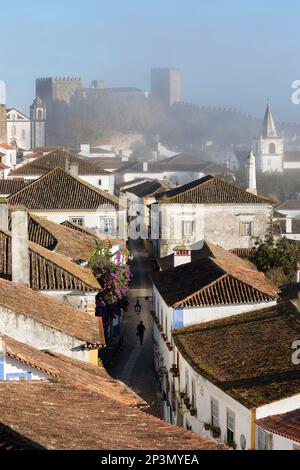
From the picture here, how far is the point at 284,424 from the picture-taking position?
52.2ft

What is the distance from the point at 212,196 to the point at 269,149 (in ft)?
402

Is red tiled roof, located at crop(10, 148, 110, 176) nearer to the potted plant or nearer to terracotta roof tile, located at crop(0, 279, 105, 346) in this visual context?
terracotta roof tile, located at crop(0, 279, 105, 346)

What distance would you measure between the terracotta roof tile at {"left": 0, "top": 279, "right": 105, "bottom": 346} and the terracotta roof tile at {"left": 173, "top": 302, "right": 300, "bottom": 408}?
181cm

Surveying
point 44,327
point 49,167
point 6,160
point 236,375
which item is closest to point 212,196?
point 49,167

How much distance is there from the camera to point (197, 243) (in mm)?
47031

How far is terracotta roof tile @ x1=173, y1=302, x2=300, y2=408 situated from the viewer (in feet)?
56.9

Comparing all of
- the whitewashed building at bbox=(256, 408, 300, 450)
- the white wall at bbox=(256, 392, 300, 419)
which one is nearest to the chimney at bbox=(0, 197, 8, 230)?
the white wall at bbox=(256, 392, 300, 419)

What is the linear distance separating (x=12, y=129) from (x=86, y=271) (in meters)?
114

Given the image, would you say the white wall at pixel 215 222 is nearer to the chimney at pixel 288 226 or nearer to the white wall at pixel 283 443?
the chimney at pixel 288 226

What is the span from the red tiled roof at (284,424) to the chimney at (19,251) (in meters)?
6.82

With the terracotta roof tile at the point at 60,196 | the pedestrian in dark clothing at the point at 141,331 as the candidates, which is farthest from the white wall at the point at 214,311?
the terracotta roof tile at the point at 60,196

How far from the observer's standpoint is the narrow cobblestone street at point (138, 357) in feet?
83.6

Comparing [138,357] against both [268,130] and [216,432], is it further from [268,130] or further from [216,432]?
[268,130]
